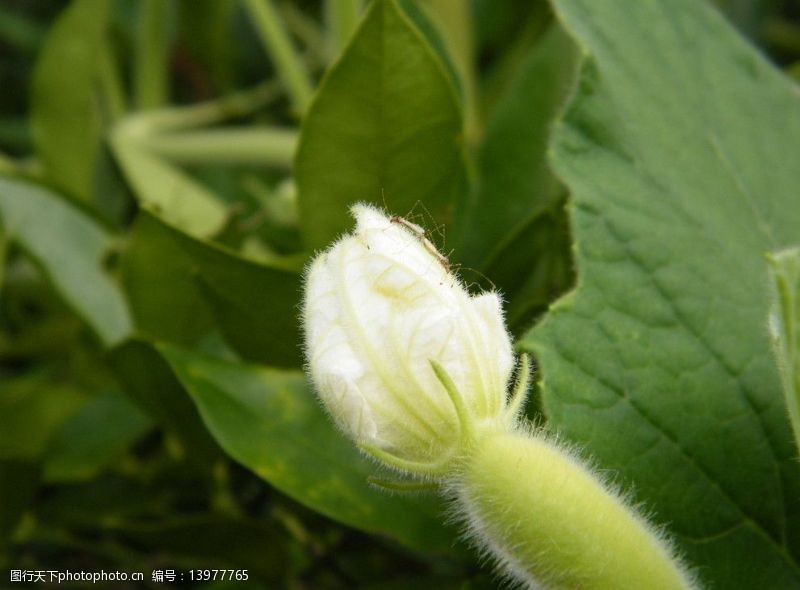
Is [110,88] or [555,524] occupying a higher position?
[555,524]

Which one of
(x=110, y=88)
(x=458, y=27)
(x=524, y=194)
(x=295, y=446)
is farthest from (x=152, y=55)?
(x=295, y=446)

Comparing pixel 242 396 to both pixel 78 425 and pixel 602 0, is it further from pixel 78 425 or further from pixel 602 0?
pixel 602 0

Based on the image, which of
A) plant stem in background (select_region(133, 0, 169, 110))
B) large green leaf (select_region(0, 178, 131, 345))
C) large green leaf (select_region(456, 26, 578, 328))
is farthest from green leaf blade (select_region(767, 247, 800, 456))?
plant stem in background (select_region(133, 0, 169, 110))

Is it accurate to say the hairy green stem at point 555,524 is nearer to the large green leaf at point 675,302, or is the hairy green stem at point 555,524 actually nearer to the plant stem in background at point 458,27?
the large green leaf at point 675,302

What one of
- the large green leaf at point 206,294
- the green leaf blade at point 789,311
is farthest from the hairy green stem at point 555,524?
the large green leaf at point 206,294

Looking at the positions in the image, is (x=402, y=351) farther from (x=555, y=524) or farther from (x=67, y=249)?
(x=67, y=249)

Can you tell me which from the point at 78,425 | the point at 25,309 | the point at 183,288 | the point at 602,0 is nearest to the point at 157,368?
→ the point at 183,288
